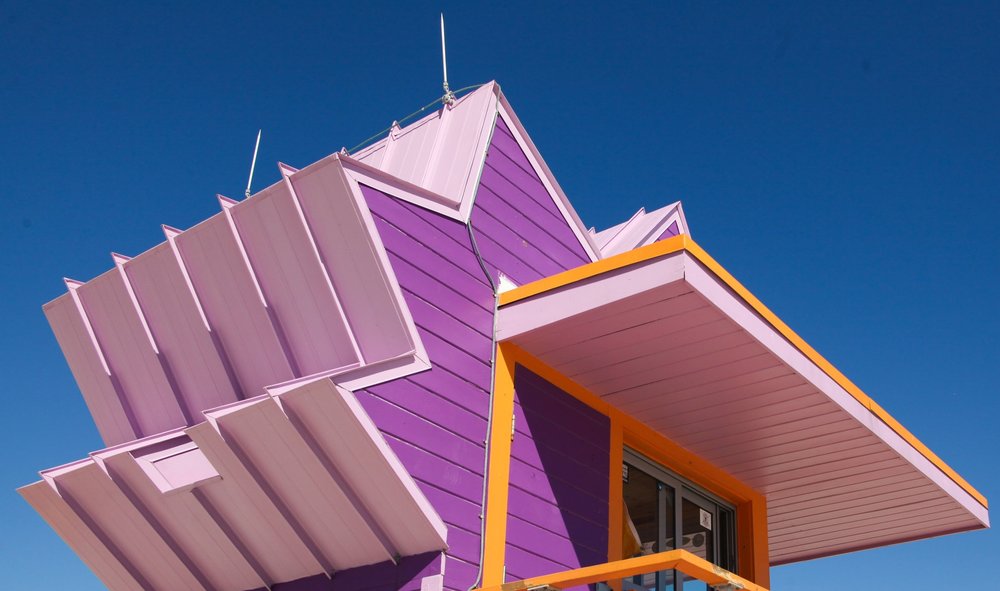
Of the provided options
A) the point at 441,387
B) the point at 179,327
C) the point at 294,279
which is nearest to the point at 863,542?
the point at 441,387

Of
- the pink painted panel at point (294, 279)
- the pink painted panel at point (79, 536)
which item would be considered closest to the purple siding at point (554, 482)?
the pink painted panel at point (294, 279)

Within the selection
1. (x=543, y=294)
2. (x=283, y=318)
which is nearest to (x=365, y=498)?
(x=283, y=318)

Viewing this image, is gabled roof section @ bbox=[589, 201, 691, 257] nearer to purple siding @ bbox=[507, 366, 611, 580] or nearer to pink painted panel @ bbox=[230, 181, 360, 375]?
purple siding @ bbox=[507, 366, 611, 580]

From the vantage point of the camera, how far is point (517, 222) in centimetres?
695

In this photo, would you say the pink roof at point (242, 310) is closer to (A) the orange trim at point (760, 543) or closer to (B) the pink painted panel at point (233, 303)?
(B) the pink painted panel at point (233, 303)

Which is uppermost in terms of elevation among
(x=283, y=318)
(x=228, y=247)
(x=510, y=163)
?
(x=510, y=163)

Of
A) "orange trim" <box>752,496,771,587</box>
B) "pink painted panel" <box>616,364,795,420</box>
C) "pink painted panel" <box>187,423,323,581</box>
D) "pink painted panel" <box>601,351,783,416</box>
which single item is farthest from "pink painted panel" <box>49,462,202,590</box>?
"orange trim" <box>752,496,771,587</box>

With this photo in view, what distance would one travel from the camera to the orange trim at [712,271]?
17.9 ft

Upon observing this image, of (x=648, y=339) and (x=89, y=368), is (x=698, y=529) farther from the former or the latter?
(x=89, y=368)

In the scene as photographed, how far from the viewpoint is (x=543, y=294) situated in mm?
6023

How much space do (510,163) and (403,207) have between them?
1355 millimetres

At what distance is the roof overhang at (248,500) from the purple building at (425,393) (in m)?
0.01

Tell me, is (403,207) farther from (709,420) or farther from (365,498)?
(709,420)

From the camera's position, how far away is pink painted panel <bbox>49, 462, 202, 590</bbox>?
20.3ft
